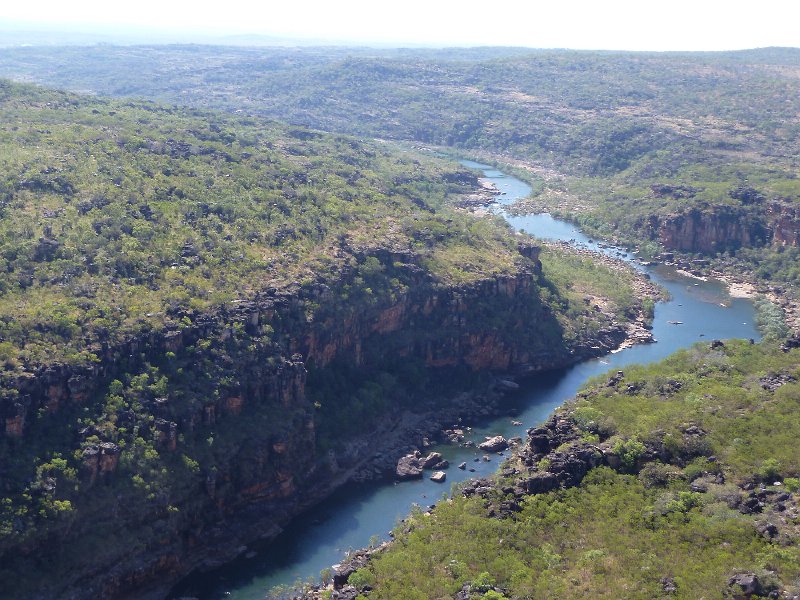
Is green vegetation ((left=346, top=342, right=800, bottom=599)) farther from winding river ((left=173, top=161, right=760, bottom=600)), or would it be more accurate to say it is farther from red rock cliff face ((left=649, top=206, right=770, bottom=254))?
red rock cliff face ((left=649, top=206, right=770, bottom=254))

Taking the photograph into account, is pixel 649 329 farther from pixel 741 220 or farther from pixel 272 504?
pixel 272 504

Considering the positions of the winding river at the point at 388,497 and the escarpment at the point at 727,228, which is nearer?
the winding river at the point at 388,497

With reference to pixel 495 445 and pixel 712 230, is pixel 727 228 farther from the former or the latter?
pixel 495 445

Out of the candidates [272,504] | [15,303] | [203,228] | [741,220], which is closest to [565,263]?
[741,220]

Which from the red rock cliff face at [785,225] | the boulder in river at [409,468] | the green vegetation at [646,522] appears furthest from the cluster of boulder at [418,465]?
the red rock cliff face at [785,225]

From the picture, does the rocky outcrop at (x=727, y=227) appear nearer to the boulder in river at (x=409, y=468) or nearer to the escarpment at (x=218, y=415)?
the escarpment at (x=218, y=415)

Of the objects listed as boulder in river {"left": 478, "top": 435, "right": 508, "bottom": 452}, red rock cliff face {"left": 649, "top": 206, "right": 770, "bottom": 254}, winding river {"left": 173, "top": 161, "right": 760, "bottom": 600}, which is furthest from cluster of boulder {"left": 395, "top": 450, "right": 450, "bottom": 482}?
red rock cliff face {"left": 649, "top": 206, "right": 770, "bottom": 254}
